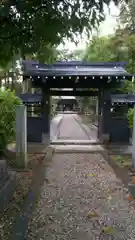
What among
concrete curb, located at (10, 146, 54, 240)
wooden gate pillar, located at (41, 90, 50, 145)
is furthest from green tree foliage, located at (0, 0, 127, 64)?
wooden gate pillar, located at (41, 90, 50, 145)

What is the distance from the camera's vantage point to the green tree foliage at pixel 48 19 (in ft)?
7.81

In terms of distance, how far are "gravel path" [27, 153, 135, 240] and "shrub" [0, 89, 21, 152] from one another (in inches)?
55.0

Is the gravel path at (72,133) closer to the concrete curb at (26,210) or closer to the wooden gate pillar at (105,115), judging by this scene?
the wooden gate pillar at (105,115)

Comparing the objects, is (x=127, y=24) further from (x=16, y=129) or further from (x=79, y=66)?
(x=16, y=129)

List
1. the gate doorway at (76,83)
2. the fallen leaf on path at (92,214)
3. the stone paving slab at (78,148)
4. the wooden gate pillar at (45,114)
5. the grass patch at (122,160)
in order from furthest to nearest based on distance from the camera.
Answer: the wooden gate pillar at (45,114), the gate doorway at (76,83), the stone paving slab at (78,148), the grass patch at (122,160), the fallen leaf on path at (92,214)

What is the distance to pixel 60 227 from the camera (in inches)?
142

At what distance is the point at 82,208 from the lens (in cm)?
431

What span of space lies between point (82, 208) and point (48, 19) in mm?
2840

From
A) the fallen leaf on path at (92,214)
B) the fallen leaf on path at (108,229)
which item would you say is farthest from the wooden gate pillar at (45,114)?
the fallen leaf on path at (108,229)

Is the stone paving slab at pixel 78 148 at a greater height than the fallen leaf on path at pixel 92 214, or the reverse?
the fallen leaf on path at pixel 92 214

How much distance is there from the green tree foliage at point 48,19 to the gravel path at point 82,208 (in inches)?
85.7

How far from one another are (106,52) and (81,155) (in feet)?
36.5

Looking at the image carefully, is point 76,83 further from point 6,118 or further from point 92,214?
point 92,214

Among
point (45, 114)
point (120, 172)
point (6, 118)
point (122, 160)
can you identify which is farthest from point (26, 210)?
point (45, 114)
